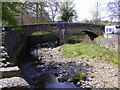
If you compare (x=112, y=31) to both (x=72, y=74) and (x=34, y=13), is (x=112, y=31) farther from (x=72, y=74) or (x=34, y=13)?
(x=34, y=13)

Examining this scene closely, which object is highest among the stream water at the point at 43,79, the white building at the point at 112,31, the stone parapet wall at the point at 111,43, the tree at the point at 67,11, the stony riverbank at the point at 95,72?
the tree at the point at 67,11

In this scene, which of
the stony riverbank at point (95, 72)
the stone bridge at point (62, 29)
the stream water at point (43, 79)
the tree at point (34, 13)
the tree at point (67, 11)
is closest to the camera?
the stony riverbank at point (95, 72)

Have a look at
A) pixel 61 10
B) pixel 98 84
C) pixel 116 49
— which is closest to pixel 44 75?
pixel 98 84

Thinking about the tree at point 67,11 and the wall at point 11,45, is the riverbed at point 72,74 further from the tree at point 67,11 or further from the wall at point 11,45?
the tree at point 67,11

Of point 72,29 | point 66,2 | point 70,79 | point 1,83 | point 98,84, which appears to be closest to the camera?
point 1,83

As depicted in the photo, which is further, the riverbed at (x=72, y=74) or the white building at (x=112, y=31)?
the white building at (x=112, y=31)

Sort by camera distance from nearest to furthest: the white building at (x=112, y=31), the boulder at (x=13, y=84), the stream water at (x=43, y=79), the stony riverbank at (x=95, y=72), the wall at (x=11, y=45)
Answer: the boulder at (x=13, y=84) → the stony riverbank at (x=95, y=72) → the stream water at (x=43, y=79) → the wall at (x=11, y=45) → the white building at (x=112, y=31)

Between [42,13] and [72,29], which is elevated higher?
[42,13]

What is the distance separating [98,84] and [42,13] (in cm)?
2500

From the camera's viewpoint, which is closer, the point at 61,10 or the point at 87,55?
the point at 87,55

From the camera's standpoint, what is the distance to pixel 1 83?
2.10 metres

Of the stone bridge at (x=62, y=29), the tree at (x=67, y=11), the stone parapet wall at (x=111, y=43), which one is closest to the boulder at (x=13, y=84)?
the stone parapet wall at (x=111, y=43)

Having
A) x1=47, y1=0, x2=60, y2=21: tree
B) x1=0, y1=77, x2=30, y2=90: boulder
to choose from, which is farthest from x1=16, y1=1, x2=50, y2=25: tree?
x1=0, y1=77, x2=30, y2=90: boulder

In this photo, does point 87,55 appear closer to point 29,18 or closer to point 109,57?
point 109,57
